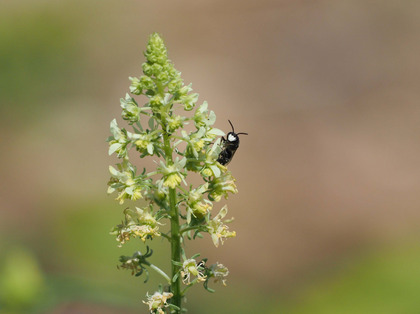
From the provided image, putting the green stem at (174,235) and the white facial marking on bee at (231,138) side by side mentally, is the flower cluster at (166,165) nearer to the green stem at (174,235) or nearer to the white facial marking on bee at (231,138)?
the green stem at (174,235)

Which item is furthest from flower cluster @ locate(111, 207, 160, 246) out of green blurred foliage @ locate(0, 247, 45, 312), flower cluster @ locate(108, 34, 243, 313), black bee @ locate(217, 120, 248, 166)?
green blurred foliage @ locate(0, 247, 45, 312)

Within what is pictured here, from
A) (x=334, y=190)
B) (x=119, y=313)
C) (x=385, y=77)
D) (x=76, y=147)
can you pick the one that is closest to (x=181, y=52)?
(x=76, y=147)

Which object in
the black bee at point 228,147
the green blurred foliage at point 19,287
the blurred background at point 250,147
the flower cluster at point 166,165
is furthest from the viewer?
the blurred background at point 250,147

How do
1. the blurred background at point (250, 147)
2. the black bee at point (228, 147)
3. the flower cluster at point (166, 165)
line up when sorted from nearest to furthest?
the flower cluster at point (166, 165) → the black bee at point (228, 147) → the blurred background at point (250, 147)

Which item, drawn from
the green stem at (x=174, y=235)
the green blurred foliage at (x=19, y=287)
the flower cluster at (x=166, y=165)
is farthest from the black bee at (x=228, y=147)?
the green blurred foliage at (x=19, y=287)

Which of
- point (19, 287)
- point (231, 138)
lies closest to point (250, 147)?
point (19, 287)

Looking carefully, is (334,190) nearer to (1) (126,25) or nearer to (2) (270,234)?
(2) (270,234)

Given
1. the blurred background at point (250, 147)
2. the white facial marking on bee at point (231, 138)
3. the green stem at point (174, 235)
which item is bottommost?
the green stem at point (174, 235)

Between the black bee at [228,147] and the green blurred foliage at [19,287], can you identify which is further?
the green blurred foliage at [19,287]

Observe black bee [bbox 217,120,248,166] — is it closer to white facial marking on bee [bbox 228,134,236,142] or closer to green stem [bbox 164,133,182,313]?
white facial marking on bee [bbox 228,134,236,142]
